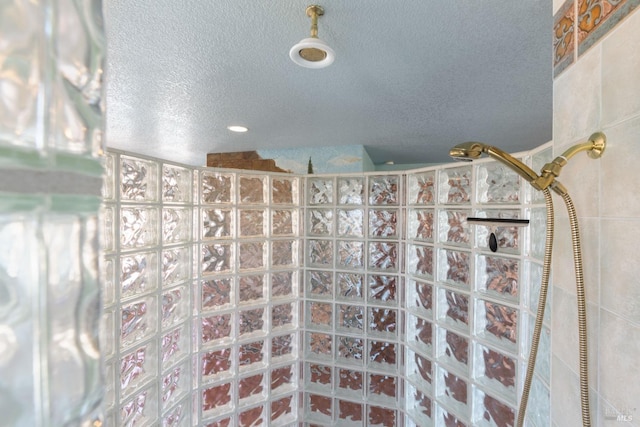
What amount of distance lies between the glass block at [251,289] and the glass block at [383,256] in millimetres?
771

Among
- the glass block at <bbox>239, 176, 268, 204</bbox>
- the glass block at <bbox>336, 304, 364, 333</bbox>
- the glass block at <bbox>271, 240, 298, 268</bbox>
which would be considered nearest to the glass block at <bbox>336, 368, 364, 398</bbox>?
the glass block at <bbox>336, 304, 364, 333</bbox>

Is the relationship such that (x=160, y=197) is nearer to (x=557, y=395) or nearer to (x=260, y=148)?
(x=260, y=148)

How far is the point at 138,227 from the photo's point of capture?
1375mm

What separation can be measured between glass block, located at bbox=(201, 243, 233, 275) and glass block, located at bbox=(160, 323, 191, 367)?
353 mm

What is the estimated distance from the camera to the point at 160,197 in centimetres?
147

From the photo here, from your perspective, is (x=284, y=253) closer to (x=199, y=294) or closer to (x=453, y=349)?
(x=199, y=294)

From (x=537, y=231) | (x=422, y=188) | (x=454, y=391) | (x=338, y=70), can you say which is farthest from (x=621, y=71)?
(x=454, y=391)

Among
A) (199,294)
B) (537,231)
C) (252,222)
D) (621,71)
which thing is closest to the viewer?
(621,71)

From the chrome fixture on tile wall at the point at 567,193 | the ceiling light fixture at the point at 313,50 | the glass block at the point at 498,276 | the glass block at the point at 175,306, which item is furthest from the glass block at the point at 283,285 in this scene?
the chrome fixture on tile wall at the point at 567,193

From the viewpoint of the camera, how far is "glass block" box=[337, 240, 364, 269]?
198 cm

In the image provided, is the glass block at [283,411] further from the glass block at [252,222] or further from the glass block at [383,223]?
the glass block at [383,223]

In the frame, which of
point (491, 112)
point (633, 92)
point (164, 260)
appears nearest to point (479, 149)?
point (633, 92)

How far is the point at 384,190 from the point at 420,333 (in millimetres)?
943

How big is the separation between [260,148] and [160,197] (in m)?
1.47
